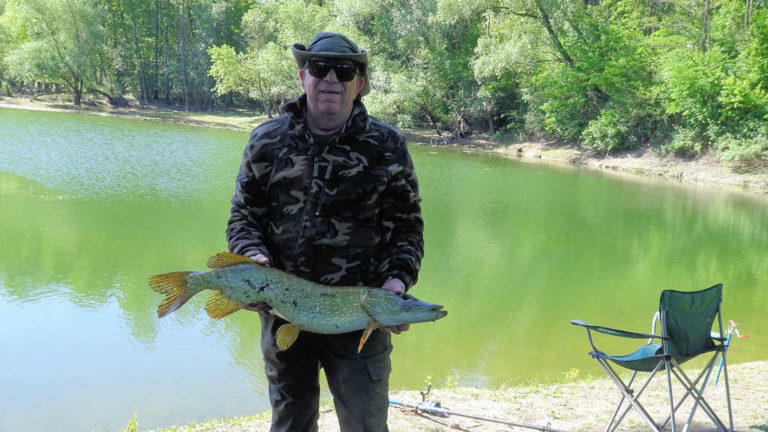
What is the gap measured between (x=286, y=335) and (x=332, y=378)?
32 cm

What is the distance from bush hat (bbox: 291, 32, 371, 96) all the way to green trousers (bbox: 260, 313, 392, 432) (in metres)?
1.18

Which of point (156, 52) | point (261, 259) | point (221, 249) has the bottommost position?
point (221, 249)

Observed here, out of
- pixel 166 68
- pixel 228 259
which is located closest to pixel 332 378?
pixel 228 259

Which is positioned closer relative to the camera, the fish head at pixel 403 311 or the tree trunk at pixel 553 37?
the fish head at pixel 403 311

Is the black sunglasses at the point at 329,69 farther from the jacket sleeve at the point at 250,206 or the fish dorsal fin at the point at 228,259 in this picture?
the fish dorsal fin at the point at 228,259

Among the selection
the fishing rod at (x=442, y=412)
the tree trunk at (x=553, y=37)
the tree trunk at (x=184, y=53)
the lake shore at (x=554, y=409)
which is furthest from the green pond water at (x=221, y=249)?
the tree trunk at (x=184, y=53)

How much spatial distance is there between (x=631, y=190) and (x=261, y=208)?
2260 centimetres

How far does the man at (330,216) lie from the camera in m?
2.64

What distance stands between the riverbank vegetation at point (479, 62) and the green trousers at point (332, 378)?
2710cm

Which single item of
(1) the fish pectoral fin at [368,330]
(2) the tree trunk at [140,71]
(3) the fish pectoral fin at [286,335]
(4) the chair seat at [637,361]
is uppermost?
(2) the tree trunk at [140,71]

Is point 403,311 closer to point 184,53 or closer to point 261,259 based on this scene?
point 261,259

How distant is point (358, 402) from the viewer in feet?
8.66

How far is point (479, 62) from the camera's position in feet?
112

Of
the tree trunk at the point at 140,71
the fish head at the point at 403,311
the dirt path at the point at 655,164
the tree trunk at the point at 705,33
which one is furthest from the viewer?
the tree trunk at the point at 140,71
